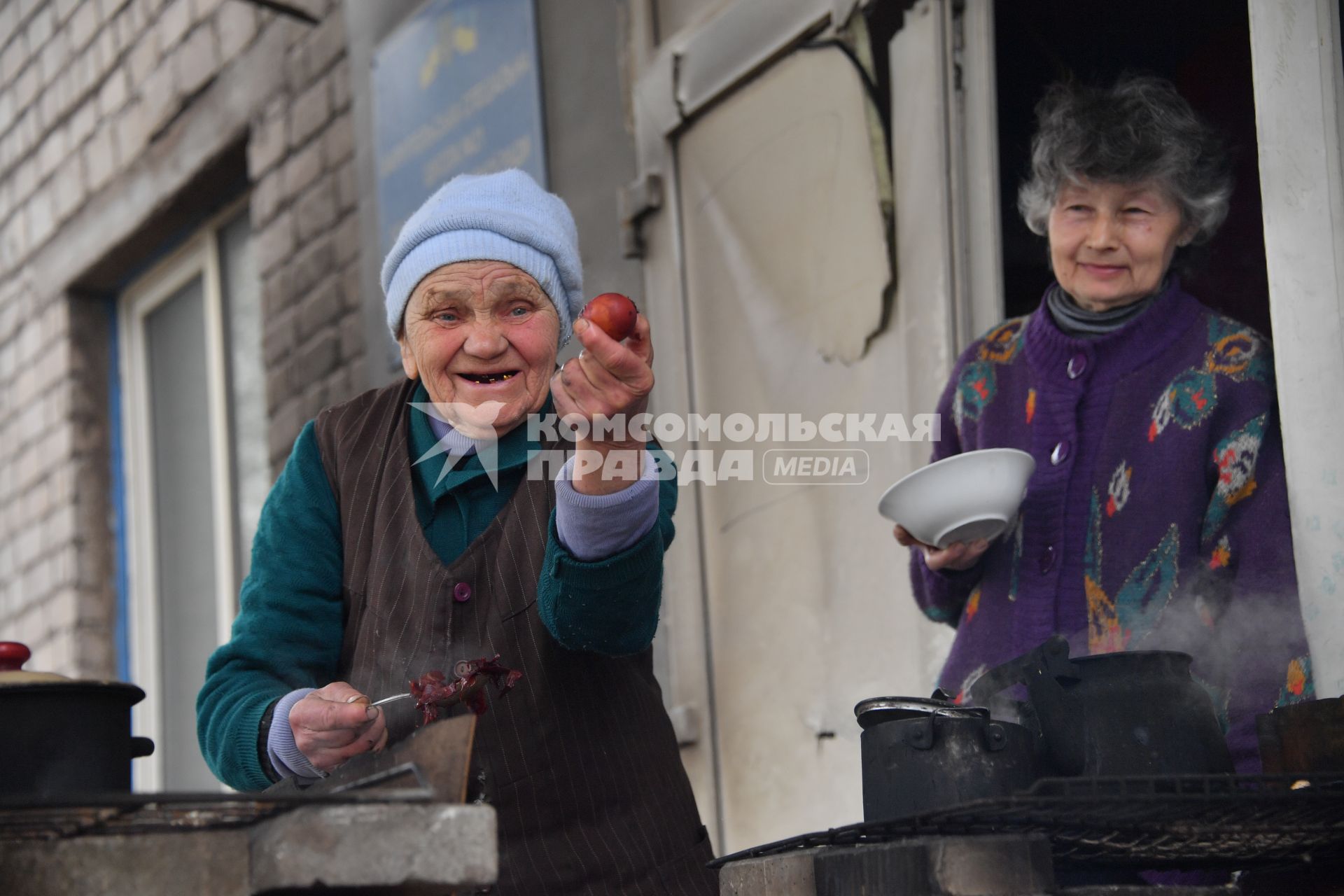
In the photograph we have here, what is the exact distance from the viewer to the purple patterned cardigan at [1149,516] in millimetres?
2447

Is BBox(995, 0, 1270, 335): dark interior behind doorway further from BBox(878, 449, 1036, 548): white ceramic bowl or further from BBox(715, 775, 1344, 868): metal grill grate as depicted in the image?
BBox(715, 775, 1344, 868): metal grill grate

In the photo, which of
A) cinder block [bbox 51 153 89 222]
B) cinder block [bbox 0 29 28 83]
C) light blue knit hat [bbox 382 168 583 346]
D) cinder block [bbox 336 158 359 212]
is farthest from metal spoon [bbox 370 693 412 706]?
cinder block [bbox 0 29 28 83]

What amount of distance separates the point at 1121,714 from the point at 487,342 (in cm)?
90

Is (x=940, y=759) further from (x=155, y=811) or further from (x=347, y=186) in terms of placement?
(x=347, y=186)

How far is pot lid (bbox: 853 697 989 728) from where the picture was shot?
193 cm

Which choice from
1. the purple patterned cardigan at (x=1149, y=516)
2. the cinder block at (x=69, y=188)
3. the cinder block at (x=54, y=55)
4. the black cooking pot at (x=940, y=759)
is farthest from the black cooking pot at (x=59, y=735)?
the cinder block at (x=54, y=55)

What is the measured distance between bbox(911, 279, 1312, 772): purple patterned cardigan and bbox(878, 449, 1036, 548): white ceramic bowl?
113 mm

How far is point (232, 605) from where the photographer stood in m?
5.96

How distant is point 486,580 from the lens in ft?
6.98

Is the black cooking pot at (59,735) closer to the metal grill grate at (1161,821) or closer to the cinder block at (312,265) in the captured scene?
the metal grill grate at (1161,821)

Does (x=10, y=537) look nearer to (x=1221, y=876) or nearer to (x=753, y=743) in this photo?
(x=753, y=743)

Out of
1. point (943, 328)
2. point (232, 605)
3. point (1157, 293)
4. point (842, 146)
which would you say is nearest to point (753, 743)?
point (943, 328)

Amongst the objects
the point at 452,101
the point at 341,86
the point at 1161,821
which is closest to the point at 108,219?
the point at 341,86

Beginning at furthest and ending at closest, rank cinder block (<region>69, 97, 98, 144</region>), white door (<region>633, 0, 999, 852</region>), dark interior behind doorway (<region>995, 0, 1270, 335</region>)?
cinder block (<region>69, 97, 98, 144</region>), dark interior behind doorway (<region>995, 0, 1270, 335</region>), white door (<region>633, 0, 999, 852</region>)
